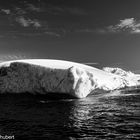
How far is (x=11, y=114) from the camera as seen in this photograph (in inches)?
1025

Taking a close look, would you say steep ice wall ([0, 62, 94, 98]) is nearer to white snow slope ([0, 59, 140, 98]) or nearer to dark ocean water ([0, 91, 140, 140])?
white snow slope ([0, 59, 140, 98])

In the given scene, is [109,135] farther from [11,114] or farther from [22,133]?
[11,114]

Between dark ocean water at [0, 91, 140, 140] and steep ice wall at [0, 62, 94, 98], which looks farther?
steep ice wall at [0, 62, 94, 98]

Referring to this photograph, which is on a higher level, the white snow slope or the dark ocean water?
the white snow slope

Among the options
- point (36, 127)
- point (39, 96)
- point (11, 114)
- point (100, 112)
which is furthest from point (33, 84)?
point (36, 127)

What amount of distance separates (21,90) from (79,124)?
19728 millimetres

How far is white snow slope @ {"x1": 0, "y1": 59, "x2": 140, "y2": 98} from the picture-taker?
35500 millimetres

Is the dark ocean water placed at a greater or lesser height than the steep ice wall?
lesser

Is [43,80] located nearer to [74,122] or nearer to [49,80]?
[49,80]

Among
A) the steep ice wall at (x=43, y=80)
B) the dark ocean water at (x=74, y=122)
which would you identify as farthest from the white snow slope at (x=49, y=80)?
the dark ocean water at (x=74, y=122)

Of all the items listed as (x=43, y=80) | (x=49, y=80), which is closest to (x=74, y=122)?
(x=49, y=80)

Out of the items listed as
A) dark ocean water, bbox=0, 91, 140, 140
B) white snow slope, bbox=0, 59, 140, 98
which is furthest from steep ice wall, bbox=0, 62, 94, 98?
dark ocean water, bbox=0, 91, 140, 140

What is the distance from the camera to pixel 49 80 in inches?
1442

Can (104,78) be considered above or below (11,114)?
above
